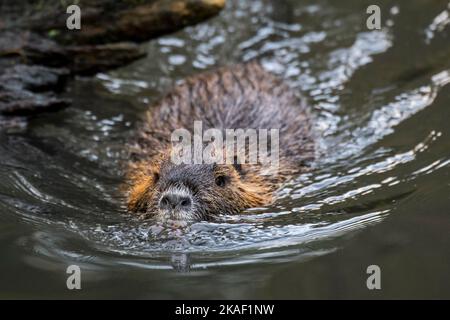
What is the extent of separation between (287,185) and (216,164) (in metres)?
0.75

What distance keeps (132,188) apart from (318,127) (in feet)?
5.82

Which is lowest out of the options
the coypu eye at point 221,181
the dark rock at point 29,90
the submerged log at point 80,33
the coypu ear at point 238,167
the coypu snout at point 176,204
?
the coypu snout at point 176,204

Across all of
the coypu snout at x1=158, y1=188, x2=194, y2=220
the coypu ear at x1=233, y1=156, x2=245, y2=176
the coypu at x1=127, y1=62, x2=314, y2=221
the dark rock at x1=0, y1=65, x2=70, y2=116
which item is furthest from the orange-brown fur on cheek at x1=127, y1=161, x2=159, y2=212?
the dark rock at x1=0, y1=65, x2=70, y2=116

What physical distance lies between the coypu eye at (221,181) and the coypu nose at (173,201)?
367 millimetres

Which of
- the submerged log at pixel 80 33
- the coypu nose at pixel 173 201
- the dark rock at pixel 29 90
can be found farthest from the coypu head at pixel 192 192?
the submerged log at pixel 80 33

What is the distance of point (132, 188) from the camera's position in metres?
4.82

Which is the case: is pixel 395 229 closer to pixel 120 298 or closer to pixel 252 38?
pixel 120 298

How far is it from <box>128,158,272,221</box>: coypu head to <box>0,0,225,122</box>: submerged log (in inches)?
47.6

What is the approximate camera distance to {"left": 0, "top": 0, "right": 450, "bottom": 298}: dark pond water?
372 cm

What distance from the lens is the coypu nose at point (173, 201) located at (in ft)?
13.3

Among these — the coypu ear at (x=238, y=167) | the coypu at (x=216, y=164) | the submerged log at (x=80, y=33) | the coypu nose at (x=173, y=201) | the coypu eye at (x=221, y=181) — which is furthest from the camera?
the submerged log at (x=80, y=33)

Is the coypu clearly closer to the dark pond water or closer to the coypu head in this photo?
the coypu head

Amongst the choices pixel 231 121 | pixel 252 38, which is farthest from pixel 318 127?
pixel 252 38

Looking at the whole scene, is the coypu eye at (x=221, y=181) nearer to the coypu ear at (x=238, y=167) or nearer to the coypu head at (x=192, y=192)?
the coypu head at (x=192, y=192)
